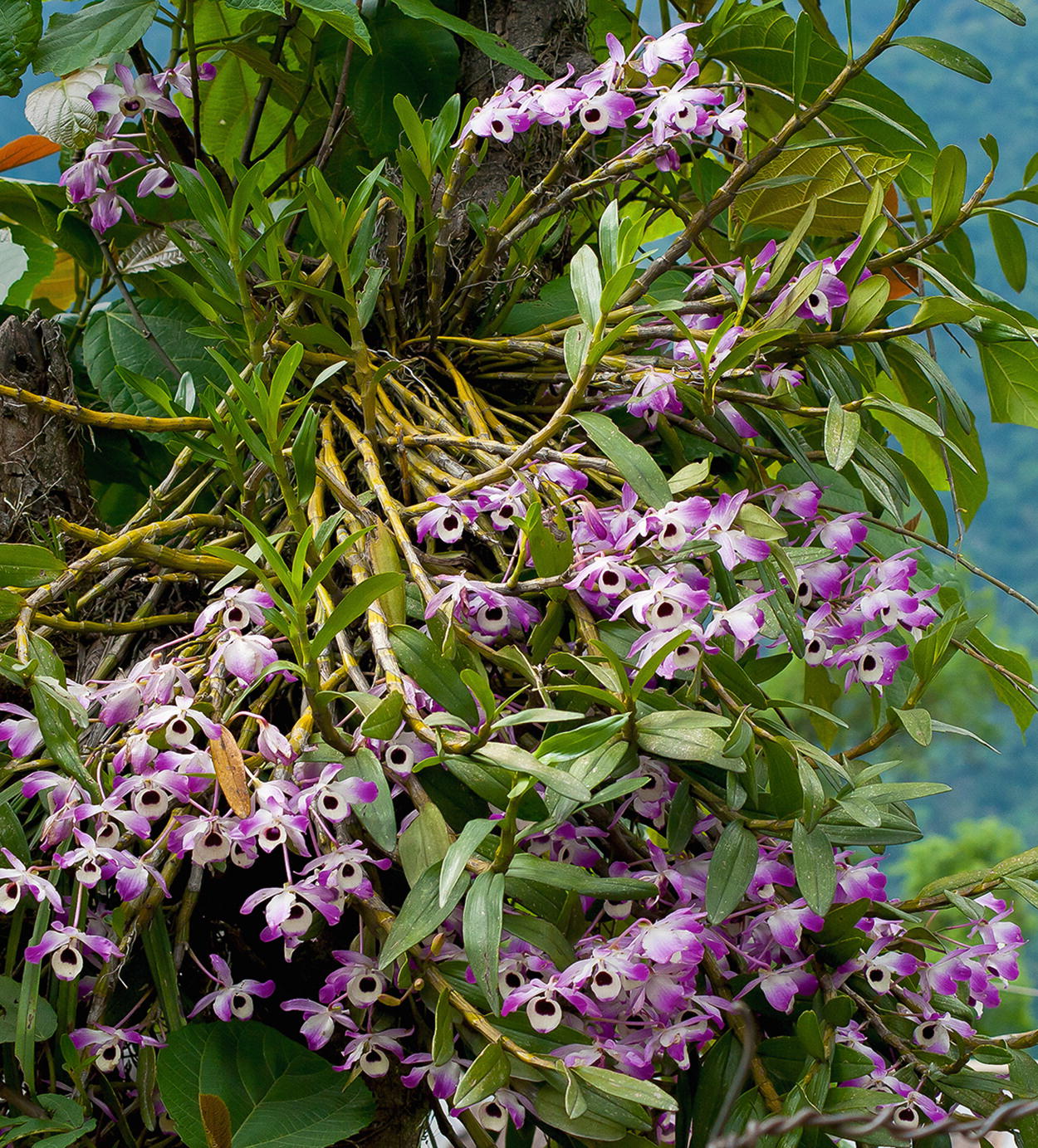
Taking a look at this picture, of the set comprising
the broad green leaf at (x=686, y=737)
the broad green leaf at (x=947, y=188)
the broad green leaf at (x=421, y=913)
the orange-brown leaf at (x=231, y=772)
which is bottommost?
the broad green leaf at (x=421, y=913)

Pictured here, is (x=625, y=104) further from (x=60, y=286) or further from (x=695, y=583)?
(x=60, y=286)

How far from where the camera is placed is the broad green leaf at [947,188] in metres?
0.48

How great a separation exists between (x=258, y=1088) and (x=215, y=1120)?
0.16 ft

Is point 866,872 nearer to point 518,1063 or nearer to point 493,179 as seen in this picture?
point 518,1063

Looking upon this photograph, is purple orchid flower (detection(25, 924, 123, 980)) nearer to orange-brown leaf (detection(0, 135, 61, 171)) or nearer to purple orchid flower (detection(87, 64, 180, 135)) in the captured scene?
purple orchid flower (detection(87, 64, 180, 135))

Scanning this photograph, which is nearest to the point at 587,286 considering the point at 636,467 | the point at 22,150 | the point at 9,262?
the point at 636,467

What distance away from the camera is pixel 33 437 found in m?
0.60

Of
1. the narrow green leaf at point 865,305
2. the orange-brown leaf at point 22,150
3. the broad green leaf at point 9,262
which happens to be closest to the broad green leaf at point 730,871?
the narrow green leaf at point 865,305

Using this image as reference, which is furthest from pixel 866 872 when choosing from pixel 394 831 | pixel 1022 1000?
pixel 1022 1000

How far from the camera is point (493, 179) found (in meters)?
0.67

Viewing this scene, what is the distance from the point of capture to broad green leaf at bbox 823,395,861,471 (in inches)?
16.7

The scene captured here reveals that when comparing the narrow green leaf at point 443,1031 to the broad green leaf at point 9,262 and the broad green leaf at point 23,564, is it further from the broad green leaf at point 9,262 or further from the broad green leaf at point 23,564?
the broad green leaf at point 9,262

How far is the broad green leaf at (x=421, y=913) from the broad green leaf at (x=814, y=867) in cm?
11

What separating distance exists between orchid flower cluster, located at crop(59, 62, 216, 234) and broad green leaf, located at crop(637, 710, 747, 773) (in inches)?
15.9
